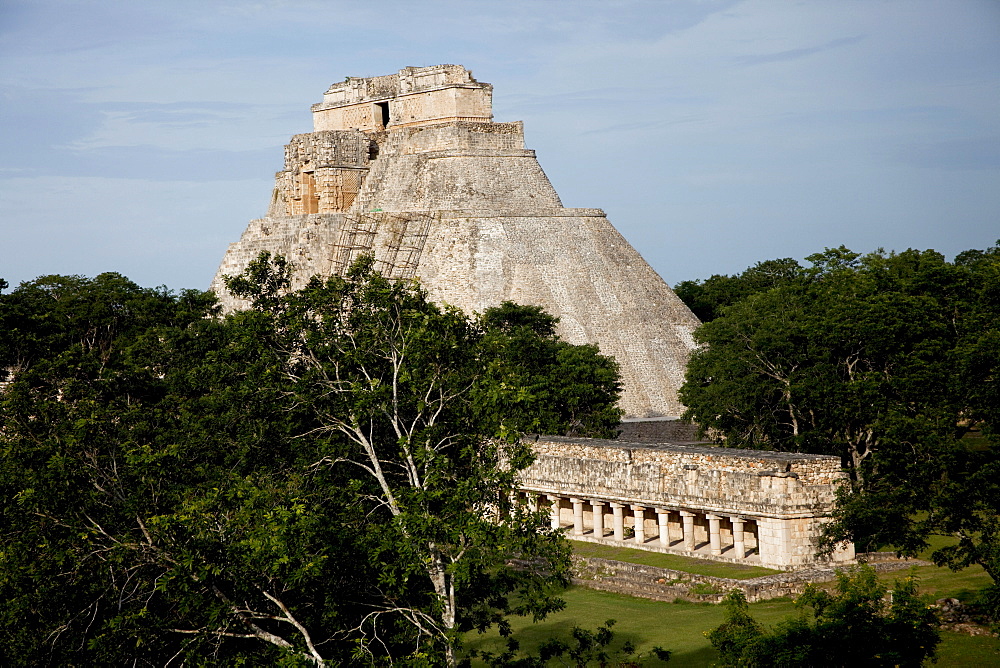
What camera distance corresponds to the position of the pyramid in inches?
2048

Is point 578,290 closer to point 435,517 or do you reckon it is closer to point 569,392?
point 569,392

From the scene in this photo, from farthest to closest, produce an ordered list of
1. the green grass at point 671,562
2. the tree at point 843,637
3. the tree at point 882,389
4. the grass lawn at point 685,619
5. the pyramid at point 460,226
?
the pyramid at point 460,226 < the green grass at point 671,562 < the tree at point 882,389 < the grass lawn at point 685,619 < the tree at point 843,637

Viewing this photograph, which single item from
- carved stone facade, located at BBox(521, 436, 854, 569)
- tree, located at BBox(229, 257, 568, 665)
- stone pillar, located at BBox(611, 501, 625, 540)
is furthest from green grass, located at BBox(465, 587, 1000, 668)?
tree, located at BBox(229, 257, 568, 665)

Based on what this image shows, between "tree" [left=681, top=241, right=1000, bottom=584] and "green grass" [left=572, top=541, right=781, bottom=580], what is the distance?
74.0 inches

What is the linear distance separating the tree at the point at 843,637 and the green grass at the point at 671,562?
26.8 feet

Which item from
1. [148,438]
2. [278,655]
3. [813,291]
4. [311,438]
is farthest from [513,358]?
[278,655]

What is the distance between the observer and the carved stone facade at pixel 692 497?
25.3 metres

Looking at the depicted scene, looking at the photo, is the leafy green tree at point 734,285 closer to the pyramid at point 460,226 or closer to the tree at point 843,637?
the pyramid at point 460,226

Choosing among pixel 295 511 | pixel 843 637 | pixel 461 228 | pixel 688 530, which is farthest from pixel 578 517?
pixel 461 228

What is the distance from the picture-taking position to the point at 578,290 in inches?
2092

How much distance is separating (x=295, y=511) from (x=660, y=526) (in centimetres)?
1465

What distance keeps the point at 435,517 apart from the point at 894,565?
12915mm

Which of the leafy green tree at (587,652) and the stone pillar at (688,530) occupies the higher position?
the stone pillar at (688,530)

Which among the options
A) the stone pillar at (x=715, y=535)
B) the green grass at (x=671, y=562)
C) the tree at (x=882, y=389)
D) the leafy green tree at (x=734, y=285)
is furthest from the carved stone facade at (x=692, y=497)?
the leafy green tree at (x=734, y=285)
